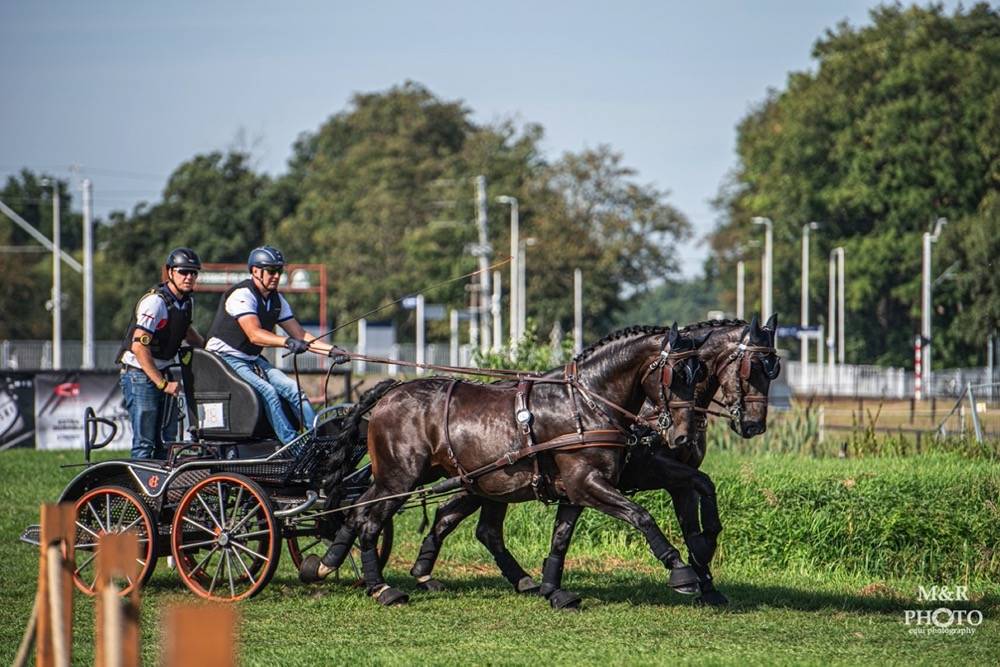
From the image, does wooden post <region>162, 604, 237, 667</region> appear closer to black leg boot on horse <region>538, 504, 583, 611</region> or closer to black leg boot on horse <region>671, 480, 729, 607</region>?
black leg boot on horse <region>538, 504, 583, 611</region>

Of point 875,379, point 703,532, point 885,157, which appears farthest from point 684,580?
point 885,157

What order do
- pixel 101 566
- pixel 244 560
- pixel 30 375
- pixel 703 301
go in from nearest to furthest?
pixel 101 566
pixel 244 560
pixel 30 375
pixel 703 301

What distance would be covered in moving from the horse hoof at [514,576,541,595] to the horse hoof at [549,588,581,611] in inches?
25.5

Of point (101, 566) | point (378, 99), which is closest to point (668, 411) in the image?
point (101, 566)

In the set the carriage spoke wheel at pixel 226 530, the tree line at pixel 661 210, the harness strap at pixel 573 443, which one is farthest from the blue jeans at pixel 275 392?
the tree line at pixel 661 210

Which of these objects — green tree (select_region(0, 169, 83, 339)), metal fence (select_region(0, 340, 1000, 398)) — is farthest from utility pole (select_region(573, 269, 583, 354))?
green tree (select_region(0, 169, 83, 339))

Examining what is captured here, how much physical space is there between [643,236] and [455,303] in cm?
881

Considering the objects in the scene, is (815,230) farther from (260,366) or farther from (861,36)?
(260,366)

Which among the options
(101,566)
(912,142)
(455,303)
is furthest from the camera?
(455,303)

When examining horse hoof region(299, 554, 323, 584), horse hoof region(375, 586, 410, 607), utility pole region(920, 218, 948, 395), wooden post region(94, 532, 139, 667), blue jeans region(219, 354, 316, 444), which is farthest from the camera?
utility pole region(920, 218, 948, 395)

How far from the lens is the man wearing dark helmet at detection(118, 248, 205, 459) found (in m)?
10.7

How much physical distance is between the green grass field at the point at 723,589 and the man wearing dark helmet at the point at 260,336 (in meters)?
1.35

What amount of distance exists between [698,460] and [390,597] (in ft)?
7.94

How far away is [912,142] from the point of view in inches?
2320
